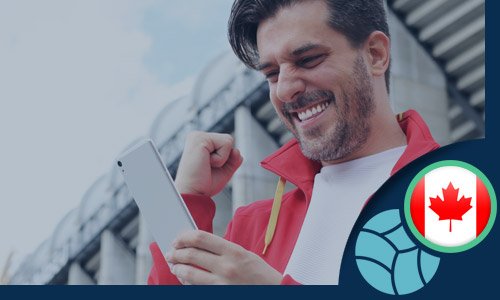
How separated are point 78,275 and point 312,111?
19827 millimetres

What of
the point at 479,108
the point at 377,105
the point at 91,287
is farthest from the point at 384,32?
the point at 479,108

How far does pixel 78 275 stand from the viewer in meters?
21.7

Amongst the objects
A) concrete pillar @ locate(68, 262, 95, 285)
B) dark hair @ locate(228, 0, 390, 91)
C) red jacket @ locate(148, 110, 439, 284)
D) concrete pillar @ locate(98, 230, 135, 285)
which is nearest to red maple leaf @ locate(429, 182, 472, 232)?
red jacket @ locate(148, 110, 439, 284)

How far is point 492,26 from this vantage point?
241cm

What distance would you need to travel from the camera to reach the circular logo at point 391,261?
7.43 feet

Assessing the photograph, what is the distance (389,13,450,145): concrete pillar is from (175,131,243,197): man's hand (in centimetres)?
327

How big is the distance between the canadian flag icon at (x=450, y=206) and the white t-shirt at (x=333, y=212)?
0.14 metres

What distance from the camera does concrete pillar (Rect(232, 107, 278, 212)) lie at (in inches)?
499

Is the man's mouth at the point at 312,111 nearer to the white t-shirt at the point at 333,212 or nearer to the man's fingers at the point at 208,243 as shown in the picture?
the white t-shirt at the point at 333,212

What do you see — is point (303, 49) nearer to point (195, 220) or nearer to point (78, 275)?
point (195, 220)

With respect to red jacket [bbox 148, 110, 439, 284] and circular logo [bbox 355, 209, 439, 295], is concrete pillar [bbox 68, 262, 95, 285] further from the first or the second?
circular logo [bbox 355, 209, 439, 295]

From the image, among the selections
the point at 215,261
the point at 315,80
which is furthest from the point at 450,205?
the point at 215,261

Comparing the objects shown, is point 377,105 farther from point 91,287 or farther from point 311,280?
point 91,287

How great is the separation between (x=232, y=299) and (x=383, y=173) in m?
0.57
